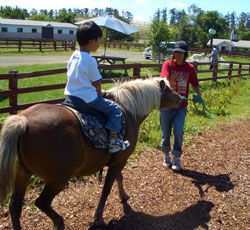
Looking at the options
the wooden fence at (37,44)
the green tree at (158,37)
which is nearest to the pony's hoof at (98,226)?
the green tree at (158,37)

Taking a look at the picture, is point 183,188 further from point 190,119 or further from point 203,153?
point 190,119

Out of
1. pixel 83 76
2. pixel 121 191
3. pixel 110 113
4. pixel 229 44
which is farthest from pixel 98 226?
pixel 229 44

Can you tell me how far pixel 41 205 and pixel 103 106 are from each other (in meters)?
1.17

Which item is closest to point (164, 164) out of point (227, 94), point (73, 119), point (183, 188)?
point (183, 188)

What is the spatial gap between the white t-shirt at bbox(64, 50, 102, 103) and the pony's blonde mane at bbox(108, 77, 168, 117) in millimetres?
771

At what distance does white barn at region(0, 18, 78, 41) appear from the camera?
58.7 metres

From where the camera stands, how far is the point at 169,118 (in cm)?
592

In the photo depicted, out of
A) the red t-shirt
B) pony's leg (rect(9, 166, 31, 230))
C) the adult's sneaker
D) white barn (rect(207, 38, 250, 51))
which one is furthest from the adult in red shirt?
white barn (rect(207, 38, 250, 51))

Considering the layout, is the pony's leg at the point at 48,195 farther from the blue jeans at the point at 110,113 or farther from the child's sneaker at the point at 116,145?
the blue jeans at the point at 110,113

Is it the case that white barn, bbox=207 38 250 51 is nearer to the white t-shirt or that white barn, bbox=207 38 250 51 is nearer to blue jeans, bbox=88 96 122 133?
blue jeans, bbox=88 96 122 133

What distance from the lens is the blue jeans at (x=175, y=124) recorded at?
580 centimetres

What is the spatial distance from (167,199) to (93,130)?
6.15 ft

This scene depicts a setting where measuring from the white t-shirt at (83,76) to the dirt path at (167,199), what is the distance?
1577 mm

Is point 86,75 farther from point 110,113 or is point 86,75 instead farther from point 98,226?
point 98,226
